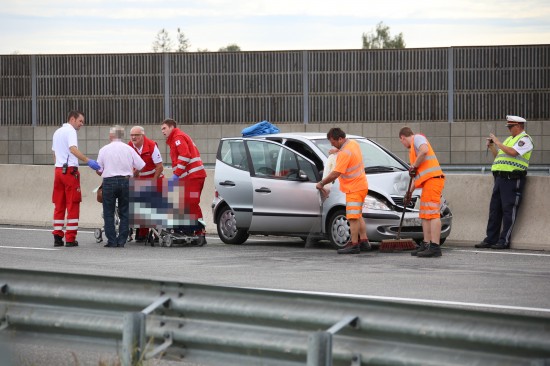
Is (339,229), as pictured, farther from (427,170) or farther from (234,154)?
(234,154)

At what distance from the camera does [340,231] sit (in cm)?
1709

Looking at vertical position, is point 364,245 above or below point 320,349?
below

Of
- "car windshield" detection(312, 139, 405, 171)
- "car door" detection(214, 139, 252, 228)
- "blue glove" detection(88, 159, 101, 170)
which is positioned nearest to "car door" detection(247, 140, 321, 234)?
"car door" detection(214, 139, 252, 228)

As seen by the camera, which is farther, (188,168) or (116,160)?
(188,168)

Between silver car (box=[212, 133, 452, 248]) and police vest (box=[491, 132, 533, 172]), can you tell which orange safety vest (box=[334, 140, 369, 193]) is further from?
police vest (box=[491, 132, 533, 172])

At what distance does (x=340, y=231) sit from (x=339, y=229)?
0.11 feet

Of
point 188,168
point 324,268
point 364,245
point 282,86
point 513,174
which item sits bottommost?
point 324,268

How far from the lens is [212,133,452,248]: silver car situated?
16.9 metres

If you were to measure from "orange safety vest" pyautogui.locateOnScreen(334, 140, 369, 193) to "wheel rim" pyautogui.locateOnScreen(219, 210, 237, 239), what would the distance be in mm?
2444

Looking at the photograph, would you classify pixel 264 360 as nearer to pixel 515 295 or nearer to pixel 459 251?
pixel 515 295

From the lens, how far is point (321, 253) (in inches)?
659

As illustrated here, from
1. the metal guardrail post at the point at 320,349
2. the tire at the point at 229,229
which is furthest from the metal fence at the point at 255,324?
the tire at the point at 229,229

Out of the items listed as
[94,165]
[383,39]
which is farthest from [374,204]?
[383,39]

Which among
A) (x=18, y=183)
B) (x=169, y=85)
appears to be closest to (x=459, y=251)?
(x=18, y=183)
